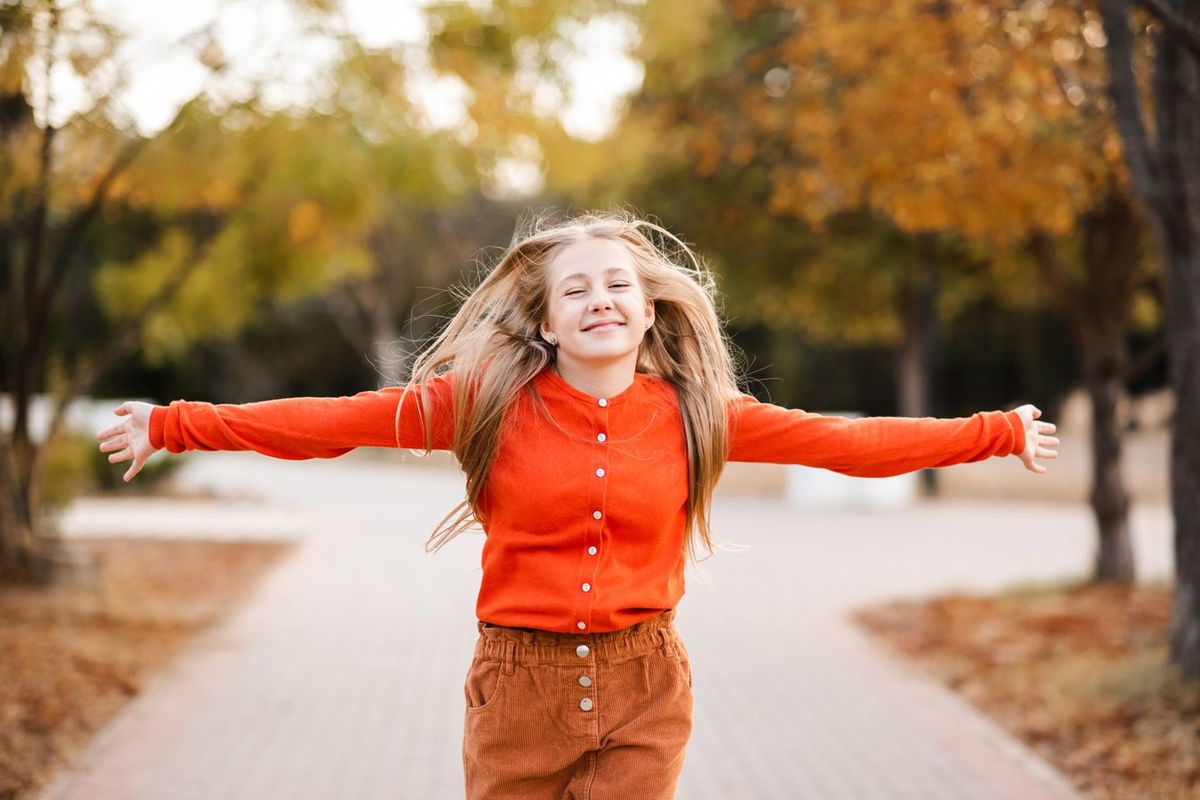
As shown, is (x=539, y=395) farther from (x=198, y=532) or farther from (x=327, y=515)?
(x=327, y=515)

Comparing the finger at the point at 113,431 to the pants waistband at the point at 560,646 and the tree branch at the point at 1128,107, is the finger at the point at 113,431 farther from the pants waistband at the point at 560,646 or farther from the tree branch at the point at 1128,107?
the tree branch at the point at 1128,107

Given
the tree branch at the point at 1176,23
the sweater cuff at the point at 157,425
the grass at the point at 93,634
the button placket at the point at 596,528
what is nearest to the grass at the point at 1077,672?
the tree branch at the point at 1176,23

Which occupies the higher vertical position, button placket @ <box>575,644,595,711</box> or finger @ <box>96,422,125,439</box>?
finger @ <box>96,422,125,439</box>

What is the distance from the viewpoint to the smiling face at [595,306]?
9.66ft

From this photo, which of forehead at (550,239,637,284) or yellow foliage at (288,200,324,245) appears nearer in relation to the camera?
forehead at (550,239,637,284)

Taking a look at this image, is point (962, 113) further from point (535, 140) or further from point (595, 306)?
point (595, 306)

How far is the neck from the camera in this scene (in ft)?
9.93

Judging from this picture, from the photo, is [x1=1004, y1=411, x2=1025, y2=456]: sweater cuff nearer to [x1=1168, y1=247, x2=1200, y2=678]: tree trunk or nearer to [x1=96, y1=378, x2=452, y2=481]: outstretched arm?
[x1=96, y1=378, x2=452, y2=481]: outstretched arm

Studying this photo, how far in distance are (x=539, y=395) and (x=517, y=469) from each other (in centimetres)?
19

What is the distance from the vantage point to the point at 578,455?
2916 millimetres

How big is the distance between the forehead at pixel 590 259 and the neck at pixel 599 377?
0.20 meters

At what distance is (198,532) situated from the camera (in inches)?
552

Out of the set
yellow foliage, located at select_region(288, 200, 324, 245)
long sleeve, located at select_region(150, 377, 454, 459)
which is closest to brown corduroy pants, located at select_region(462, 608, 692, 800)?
long sleeve, located at select_region(150, 377, 454, 459)

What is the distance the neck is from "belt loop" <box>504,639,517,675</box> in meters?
0.57
